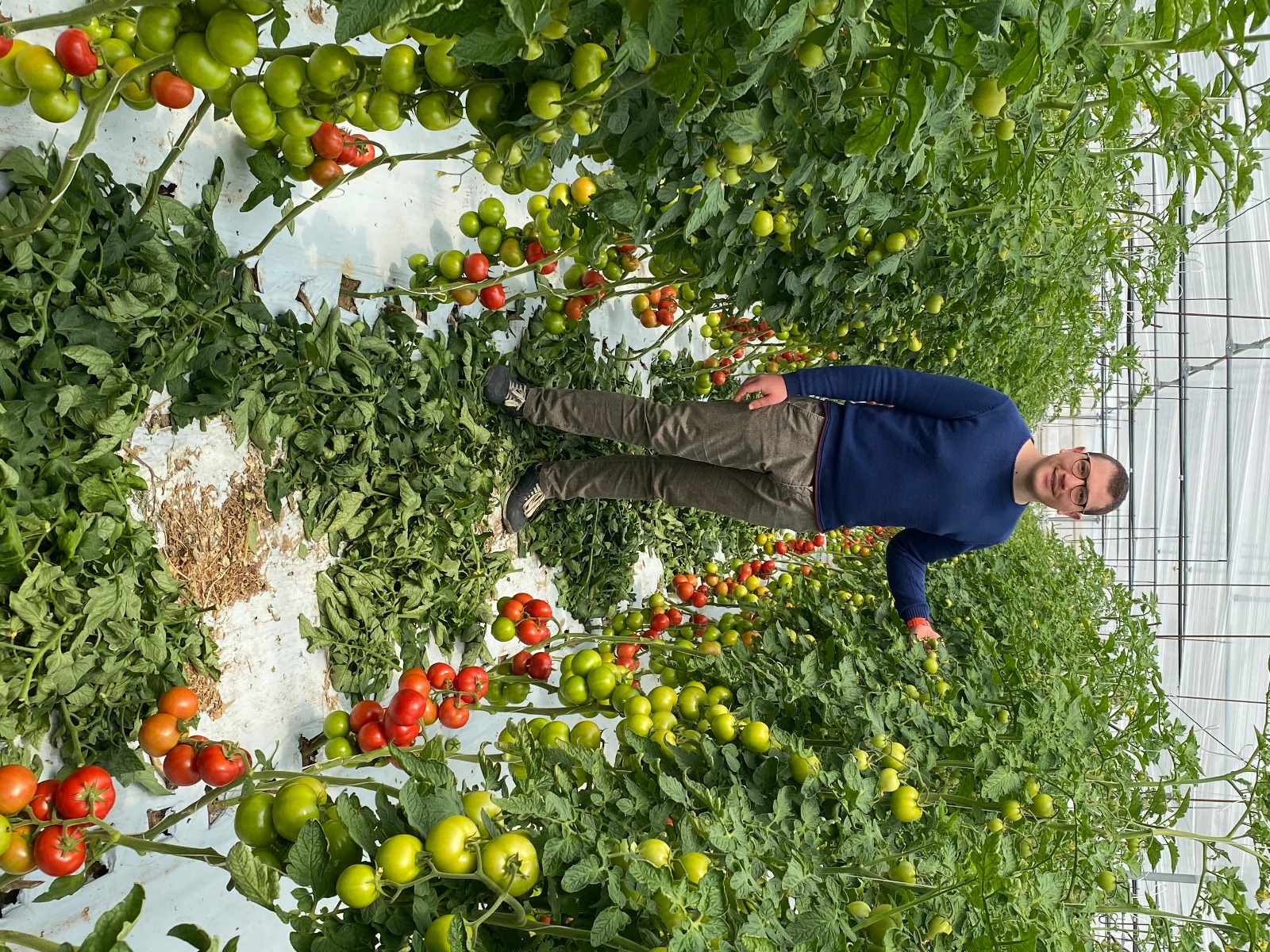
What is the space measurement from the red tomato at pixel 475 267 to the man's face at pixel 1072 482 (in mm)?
1554

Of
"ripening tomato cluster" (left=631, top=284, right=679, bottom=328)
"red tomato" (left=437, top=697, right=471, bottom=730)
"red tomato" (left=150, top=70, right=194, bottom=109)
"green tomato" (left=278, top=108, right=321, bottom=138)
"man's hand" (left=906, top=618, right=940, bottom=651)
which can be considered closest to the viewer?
"green tomato" (left=278, top=108, right=321, bottom=138)

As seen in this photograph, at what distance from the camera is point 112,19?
1235 millimetres

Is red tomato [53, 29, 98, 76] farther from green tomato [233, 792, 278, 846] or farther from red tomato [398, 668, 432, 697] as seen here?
red tomato [398, 668, 432, 697]

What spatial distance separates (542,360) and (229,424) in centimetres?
104

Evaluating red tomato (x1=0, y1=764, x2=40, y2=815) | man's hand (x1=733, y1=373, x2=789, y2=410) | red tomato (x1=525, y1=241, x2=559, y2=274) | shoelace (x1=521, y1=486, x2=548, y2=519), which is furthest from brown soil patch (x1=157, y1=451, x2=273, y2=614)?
man's hand (x1=733, y1=373, x2=789, y2=410)

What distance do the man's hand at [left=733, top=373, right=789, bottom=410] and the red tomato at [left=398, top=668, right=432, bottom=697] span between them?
1.08 m

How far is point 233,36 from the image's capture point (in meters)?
0.87

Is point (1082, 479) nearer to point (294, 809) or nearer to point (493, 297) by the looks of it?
point (493, 297)

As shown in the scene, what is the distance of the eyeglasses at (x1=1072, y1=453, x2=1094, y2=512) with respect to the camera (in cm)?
179

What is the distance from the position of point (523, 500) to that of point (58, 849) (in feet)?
4.66

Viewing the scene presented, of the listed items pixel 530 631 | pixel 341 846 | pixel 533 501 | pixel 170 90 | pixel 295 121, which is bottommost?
pixel 341 846

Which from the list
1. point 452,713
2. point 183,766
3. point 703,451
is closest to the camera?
point 183,766

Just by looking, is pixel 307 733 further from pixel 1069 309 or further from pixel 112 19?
pixel 1069 309

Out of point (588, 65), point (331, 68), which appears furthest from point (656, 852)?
point (331, 68)
